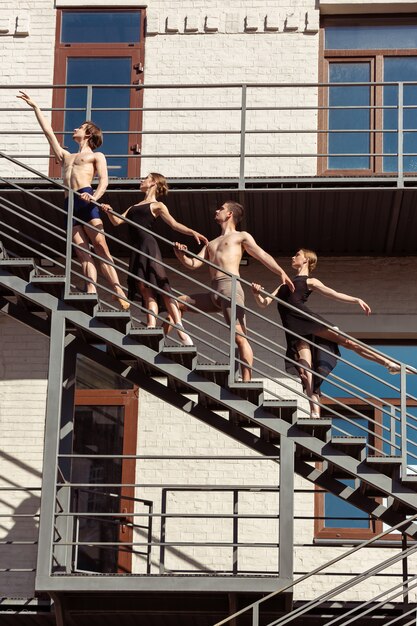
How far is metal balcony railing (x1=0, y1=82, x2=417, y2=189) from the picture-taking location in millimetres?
18078

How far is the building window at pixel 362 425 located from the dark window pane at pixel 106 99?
392cm

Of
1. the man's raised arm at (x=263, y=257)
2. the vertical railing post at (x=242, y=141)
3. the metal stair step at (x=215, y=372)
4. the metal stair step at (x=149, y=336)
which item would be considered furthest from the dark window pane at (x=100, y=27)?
the metal stair step at (x=215, y=372)

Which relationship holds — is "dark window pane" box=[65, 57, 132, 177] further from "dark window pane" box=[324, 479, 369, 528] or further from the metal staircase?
"dark window pane" box=[324, 479, 369, 528]

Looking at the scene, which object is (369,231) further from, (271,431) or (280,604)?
(280,604)

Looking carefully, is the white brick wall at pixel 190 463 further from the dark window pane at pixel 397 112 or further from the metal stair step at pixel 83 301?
the metal stair step at pixel 83 301

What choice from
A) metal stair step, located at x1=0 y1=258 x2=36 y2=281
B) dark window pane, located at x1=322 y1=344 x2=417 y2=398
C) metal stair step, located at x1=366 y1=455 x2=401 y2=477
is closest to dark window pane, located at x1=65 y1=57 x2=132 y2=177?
metal stair step, located at x1=0 y1=258 x2=36 y2=281

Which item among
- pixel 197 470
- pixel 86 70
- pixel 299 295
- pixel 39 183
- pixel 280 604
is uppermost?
pixel 86 70

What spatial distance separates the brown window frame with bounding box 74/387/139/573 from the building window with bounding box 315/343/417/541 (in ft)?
7.28

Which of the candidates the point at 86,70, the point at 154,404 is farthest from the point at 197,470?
the point at 86,70

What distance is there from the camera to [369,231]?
17422 millimetres

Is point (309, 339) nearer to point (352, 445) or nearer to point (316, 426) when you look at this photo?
point (316, 426)

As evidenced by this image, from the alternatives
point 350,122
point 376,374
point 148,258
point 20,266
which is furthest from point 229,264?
point 350,122

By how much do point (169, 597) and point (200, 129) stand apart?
632cm

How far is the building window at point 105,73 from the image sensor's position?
725 inches
